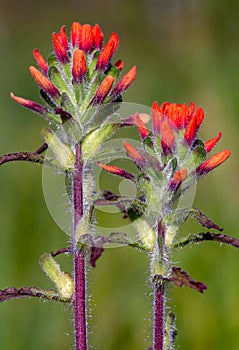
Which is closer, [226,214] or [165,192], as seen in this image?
[165,192]

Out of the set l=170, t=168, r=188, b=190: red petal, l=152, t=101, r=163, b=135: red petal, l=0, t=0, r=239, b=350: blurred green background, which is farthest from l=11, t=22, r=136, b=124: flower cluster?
l=0, t=0, r=239, b=350: blurred green background

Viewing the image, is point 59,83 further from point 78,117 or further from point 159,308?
point 159,308

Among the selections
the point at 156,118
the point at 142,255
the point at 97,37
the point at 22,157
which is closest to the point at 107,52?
the point at 97,37

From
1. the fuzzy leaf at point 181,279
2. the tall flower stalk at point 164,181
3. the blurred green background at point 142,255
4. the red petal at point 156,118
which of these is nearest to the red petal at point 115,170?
the tall flower stalk at point 164,181

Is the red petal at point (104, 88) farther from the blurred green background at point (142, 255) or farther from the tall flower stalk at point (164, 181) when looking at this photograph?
the blurred green background at point (142, 255)

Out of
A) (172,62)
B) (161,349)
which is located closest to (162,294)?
(161,349)

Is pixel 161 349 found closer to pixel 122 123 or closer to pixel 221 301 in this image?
pixel 122 123
